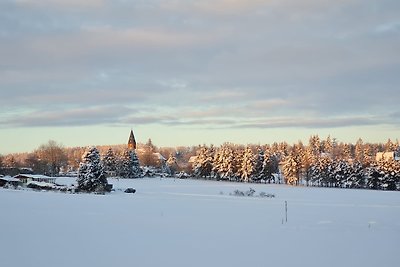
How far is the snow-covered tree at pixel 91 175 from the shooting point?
5878cm

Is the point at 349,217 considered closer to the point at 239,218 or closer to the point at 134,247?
the point at 239,218

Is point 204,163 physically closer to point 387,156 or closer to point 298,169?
point 298,169

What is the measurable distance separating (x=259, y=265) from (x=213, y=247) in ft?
10.7

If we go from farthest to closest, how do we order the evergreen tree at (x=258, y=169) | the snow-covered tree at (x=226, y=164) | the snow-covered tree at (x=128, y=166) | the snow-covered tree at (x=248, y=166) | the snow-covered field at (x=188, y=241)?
the snow-covered tree at (x=128, y=166) → the snow-covered tree at (x=226, y=164) → the evergreen tree at (x=258, y=169) → the snow-covered tree at (x=248, y=166) → the snow-covered field at (x=188, y=241)

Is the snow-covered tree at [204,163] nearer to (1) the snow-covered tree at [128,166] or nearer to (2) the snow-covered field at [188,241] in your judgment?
(1) the snow-covered tree at [128,166]

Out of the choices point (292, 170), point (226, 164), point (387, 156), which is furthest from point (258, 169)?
point (387, 156)

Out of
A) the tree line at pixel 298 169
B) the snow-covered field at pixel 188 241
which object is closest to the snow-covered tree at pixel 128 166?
the tree line at pixel 298 169

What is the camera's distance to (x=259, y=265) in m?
13.7

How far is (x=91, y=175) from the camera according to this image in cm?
5912

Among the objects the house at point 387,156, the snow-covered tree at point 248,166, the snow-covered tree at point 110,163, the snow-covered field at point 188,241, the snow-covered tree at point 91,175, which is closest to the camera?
the snow-covered field at point 188,241

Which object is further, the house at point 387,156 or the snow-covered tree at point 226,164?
the snow-covered tree at point 226,164

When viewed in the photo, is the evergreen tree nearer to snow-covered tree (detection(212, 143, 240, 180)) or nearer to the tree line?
the tree line

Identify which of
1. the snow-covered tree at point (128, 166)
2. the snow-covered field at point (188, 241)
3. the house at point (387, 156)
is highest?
the house at point (387, 156)

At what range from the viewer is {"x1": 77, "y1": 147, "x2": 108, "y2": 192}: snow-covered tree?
58.8m
